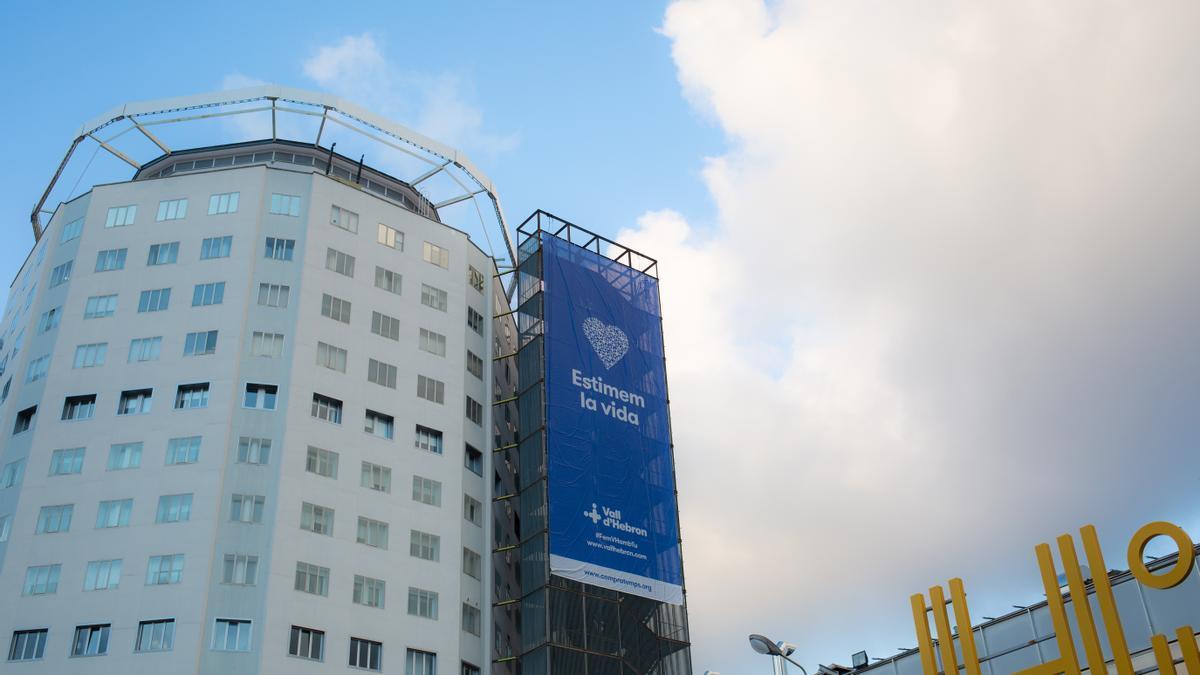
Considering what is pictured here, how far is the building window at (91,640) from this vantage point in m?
67.7

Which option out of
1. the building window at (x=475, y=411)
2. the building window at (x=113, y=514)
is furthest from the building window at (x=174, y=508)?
the building window at (x=475, y=411)

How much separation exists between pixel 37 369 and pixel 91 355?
4138mm

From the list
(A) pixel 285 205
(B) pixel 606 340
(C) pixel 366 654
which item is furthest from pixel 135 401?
(B) pixel 606 340

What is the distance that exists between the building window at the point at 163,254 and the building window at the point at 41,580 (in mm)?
22793

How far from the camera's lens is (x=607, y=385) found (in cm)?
8806

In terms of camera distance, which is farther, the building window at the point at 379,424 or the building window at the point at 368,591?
the building window at the point at 379,424

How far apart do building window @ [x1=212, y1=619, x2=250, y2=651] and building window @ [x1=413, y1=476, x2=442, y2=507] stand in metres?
15.0

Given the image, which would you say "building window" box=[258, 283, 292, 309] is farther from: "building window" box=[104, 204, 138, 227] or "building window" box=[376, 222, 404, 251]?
"building window" box=[104, 204, 138, 227]

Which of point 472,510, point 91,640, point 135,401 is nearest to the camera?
point 91,640

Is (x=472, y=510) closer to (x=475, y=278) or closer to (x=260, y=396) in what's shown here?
(x=260, y=396)

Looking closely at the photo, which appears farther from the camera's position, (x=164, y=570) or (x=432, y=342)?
(x=432, y=342)

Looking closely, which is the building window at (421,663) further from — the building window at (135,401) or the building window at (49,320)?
the building window at (49,320)

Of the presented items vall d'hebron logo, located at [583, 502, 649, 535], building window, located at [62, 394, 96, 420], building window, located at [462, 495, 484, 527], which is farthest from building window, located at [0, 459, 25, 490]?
vall d'hebron logo, located at [583, 502, 649, 535]

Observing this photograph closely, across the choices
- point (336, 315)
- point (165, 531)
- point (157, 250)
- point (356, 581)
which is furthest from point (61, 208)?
point (356, 581)
